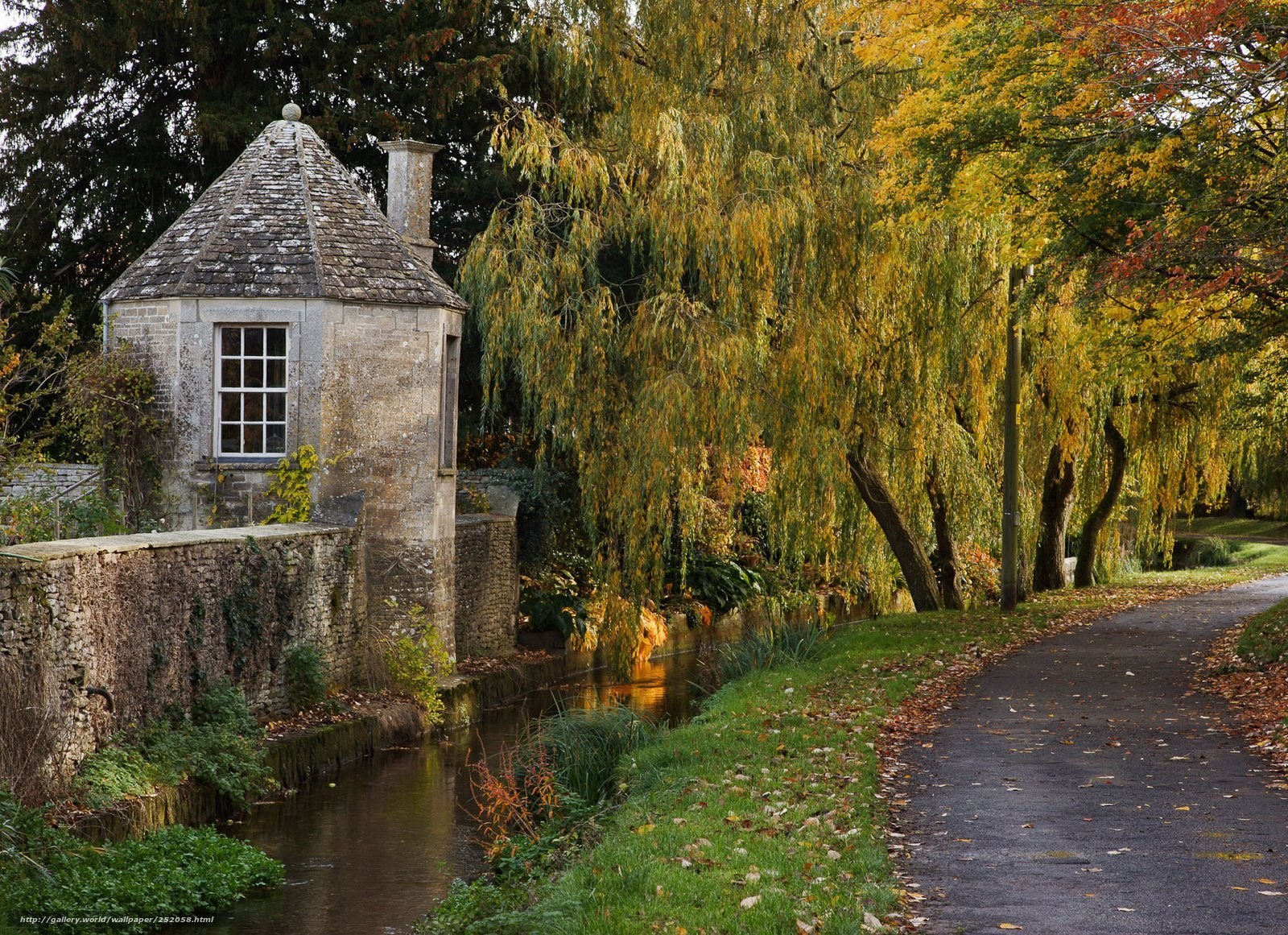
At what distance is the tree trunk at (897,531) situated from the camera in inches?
754

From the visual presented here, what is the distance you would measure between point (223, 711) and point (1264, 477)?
3431 centimetres

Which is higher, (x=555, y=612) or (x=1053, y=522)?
(x=1053, y=522)

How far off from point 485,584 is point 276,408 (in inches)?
199

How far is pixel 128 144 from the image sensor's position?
Answer: 918 inches

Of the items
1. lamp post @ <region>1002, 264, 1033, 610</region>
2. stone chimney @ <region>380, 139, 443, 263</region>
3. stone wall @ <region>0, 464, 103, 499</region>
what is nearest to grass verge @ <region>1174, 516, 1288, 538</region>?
lamp post @ <region>1002, 264, 1033, 610</region>

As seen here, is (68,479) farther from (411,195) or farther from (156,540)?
(411,195)

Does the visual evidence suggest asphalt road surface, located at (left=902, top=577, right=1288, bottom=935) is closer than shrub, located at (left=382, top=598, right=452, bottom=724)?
Yes

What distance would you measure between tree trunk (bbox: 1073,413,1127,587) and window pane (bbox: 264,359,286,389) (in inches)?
542

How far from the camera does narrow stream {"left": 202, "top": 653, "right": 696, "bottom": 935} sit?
30.1ft

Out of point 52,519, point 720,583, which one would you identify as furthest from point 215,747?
point 720,583

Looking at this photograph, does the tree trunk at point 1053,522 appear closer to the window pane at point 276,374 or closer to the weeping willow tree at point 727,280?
the weeping willow tree at point 727,280

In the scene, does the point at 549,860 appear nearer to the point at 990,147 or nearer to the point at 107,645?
the point at 107,645

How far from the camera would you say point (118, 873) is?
8.96 meters

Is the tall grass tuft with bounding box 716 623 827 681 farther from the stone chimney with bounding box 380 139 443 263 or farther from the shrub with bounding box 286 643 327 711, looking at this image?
the stone chimney with bounding box 380 139 443 263
